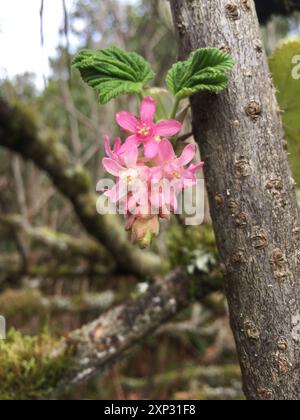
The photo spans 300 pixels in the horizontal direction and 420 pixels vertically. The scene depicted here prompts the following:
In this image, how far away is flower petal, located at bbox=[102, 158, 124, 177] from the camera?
1.92 ft

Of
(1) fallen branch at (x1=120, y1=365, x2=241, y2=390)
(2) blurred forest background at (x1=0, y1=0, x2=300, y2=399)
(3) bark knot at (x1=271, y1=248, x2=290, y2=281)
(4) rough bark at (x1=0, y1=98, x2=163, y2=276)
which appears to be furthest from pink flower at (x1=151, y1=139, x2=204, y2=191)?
(1) fallen branch at (x1=120, y1=365, x2=241, y2=390)

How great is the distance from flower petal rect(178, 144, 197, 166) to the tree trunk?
0.14 feet

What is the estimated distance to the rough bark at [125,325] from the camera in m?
0.93

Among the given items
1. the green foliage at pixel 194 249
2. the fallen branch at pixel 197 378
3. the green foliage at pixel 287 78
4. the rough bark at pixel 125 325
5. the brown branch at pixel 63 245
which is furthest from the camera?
the brown branch at pixel 63 245

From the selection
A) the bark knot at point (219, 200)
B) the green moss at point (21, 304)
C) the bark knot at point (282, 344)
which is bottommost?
the bark knot at point (282, 344)

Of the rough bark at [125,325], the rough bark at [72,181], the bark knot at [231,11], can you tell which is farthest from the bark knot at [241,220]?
the rough bark at [72,181]

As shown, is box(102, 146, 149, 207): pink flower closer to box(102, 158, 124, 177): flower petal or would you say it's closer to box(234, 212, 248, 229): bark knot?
box(102, 158, 124, 177): flower petal

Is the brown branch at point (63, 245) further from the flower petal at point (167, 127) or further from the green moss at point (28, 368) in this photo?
the flower petal at point (167, 127)

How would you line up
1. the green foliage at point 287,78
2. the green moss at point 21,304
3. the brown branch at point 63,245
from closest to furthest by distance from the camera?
the green foliage at point 287,78 → the green moss at point 21,304 → the brown branch at point 63,245

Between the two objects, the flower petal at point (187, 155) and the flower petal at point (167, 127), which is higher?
the flower petal at point (167, 127)

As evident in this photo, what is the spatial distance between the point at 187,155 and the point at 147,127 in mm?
60

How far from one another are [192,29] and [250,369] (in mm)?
444

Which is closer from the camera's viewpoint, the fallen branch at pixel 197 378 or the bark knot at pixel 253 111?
the bark knot at pixel 253 111
